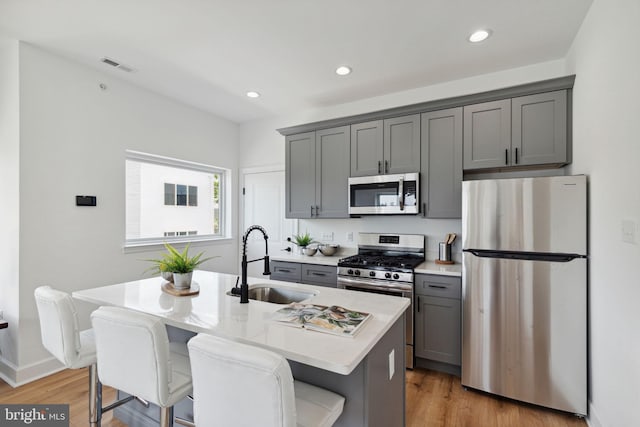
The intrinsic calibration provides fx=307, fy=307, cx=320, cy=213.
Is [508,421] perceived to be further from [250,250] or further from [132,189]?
[132,189]

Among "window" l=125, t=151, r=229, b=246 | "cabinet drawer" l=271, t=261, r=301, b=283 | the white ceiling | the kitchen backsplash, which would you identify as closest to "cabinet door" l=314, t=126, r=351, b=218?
the kitchen backsplash

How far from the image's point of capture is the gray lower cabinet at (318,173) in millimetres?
3434

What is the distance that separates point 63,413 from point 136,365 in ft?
5.00

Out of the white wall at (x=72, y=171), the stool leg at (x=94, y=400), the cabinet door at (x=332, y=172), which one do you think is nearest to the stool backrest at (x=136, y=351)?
the stool leg at (x=94, y=400)

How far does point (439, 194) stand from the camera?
291 centimetres

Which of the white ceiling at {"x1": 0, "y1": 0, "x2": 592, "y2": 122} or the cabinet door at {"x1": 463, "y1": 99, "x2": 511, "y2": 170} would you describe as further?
the cabinet door at {"x1": 463, "y1": 99, "x2": 511, "y2": 170}

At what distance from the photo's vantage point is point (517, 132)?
259cm

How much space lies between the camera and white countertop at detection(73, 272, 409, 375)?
44.3 inches

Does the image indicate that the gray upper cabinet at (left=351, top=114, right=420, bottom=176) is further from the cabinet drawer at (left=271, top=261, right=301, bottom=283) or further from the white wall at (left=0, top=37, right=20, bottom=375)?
the white wall at (left=0, top=37, right=20, bottom=375)

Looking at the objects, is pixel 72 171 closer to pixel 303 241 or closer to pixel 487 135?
pixel 303 241

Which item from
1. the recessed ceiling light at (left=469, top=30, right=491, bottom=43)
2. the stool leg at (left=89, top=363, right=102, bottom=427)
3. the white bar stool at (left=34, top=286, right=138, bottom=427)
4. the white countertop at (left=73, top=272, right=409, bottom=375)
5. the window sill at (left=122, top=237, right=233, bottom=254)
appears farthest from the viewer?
the window sill at (left=122, top=237, right=233, bottom=254)

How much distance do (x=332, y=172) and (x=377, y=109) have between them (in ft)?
3.01

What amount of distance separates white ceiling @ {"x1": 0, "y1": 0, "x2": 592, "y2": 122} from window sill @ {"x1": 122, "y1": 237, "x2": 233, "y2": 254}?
174 centimetres

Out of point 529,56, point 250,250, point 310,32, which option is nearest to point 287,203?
point 250,250
